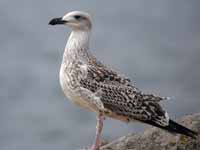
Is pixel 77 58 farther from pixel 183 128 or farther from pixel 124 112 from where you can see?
pixel 183 128

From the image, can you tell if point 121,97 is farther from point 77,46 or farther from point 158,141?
point 77,46

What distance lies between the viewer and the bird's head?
11938 millimetres

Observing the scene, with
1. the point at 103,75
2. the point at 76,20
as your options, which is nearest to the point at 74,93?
the point at 103,75

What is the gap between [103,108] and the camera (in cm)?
1153

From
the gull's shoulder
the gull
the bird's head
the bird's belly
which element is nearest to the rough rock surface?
the gull

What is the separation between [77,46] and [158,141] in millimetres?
1667

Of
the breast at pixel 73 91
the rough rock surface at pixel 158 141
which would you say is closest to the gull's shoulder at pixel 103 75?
the breast at pixel 73 91

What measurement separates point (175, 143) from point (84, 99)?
1285mm

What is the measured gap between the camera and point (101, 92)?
11664 millimetres

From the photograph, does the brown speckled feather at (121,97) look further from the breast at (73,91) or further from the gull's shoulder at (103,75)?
the breast at (73,91)

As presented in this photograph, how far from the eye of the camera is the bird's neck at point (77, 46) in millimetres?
11891

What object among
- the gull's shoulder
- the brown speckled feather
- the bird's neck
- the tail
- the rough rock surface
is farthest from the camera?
the bird's neck

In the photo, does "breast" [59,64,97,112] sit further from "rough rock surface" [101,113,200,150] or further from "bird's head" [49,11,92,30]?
"bird's head" [49,11,92,30]

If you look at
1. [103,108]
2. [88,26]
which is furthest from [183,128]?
[88,26]
